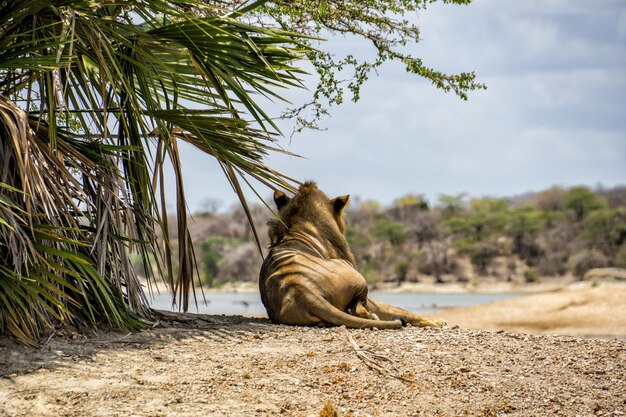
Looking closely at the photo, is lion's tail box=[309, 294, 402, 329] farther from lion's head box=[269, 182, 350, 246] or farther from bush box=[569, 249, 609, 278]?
bush box=[569, 249, 609, 278]

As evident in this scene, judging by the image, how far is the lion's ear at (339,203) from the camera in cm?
761

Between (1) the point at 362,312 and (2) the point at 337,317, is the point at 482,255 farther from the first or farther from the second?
(2) the point at 337,317

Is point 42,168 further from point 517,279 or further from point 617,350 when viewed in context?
point 517,279

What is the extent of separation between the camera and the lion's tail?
21.4 ft

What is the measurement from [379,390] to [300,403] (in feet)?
1.72

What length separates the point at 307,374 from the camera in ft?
17.2

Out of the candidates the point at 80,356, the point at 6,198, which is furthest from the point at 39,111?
the point at 80,356

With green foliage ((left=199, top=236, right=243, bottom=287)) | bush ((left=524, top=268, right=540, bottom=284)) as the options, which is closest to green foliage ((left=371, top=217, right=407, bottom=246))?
bush ((left=524, top=268, right=540, bottom=284))

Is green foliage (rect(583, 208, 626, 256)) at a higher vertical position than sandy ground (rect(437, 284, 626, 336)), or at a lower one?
higher

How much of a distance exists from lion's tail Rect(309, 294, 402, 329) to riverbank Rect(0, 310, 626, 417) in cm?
15

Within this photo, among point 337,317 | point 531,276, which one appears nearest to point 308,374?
point 337,317

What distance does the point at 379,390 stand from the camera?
507 centimetres

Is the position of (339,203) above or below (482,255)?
below

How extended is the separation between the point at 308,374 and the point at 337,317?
1318mm
